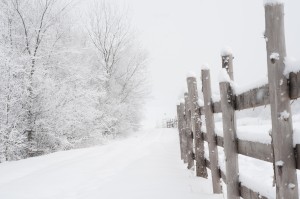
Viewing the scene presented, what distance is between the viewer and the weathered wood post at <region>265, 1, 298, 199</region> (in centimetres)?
205

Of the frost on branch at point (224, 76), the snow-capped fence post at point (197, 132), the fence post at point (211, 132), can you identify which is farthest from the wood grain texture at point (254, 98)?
the snow-capped fence post at point (197, 132)

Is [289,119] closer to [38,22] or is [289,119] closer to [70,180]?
[70,180]

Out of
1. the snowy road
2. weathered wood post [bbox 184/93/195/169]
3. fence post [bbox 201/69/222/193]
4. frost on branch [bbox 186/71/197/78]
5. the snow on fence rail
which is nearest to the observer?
Answer: the snow on fence rail

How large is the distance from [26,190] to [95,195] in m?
1.32

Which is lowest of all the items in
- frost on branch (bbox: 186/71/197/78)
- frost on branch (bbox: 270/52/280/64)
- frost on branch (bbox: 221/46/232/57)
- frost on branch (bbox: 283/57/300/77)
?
frost on branch (bbox: 283/57/300/77)

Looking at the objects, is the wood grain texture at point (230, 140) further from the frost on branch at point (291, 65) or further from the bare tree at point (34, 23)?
the bare tree at point (34, 23)

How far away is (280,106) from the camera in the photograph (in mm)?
2088

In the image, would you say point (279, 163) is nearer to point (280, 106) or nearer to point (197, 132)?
point (280, 106)

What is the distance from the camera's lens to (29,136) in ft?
43.8

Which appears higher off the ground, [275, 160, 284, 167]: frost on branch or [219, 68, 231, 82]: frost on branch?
[219, 68, 231, 82]: frost on branch

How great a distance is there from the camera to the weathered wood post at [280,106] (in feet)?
6.74

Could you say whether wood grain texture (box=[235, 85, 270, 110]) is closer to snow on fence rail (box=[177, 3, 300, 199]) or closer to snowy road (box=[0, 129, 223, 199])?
snow on fence rail (box=[177, 3, 300, 199])

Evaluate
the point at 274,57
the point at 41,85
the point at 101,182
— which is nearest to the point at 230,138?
the point at 274,57

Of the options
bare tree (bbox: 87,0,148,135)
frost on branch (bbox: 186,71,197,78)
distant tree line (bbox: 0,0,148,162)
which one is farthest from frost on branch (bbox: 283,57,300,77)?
bare tree (bbox: 87,0,148,135)
